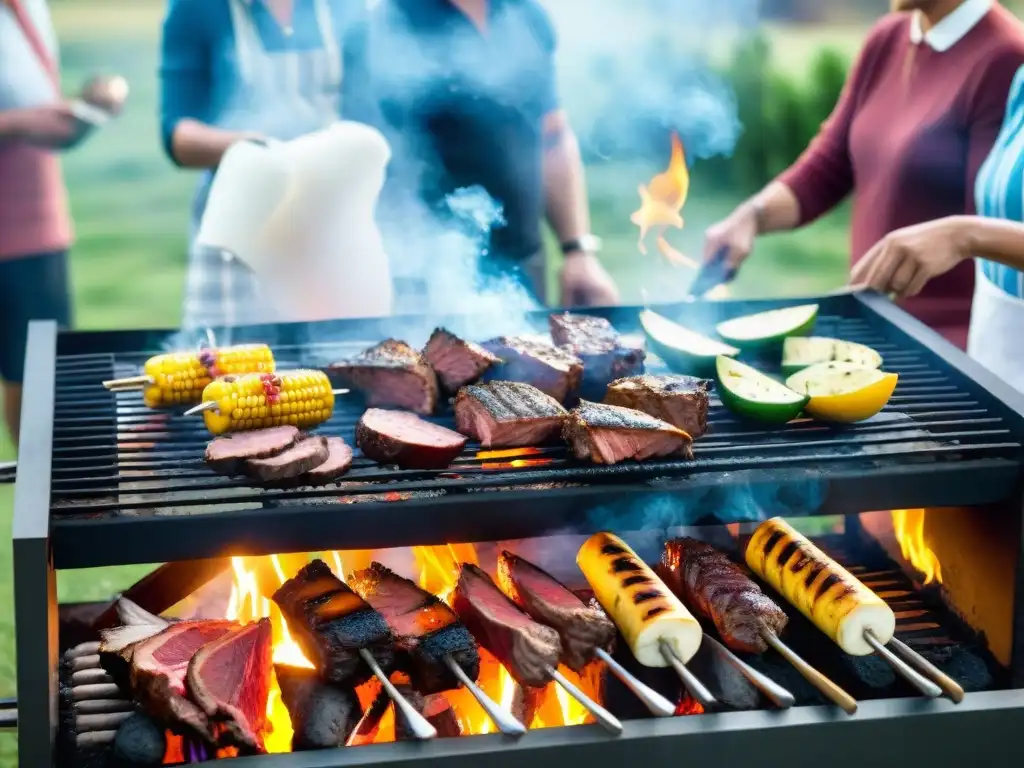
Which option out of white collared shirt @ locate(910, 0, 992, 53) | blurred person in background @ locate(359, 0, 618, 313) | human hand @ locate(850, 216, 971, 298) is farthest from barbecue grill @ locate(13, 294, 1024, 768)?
blurred person in background @ locate(359, 0, 618, 313)

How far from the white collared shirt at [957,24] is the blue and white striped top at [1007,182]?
0.35 m

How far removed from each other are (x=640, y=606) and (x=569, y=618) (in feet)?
0.55

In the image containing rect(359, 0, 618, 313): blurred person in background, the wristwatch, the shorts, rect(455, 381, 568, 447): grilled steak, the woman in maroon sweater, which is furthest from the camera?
the shorts

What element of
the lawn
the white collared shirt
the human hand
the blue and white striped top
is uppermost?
the white collared shirt

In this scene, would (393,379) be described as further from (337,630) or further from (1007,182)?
(1007,182)

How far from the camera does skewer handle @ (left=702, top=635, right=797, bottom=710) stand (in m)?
2.28

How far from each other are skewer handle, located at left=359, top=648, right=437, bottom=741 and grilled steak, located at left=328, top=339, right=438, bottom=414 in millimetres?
752

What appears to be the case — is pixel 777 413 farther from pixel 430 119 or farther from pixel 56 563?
pixel 430 119

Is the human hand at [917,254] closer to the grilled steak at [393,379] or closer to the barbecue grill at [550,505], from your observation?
the barbecue grill at [550,505]

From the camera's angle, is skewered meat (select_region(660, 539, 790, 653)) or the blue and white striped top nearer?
skewered meat (select_region(660, 539, 790, 653))

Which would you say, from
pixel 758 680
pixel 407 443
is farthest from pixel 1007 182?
pixel 407 443

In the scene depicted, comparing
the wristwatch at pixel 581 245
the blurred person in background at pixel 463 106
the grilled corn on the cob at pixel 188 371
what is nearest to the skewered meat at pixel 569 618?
the grilled corn on the cob at pixel 188 371

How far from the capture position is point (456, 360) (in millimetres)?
3045

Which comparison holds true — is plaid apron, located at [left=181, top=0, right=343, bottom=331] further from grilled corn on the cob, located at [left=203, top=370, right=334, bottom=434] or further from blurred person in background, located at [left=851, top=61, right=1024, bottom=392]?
blurred person in background, located at [left=851, top=61, right=1024, bottom=392]
